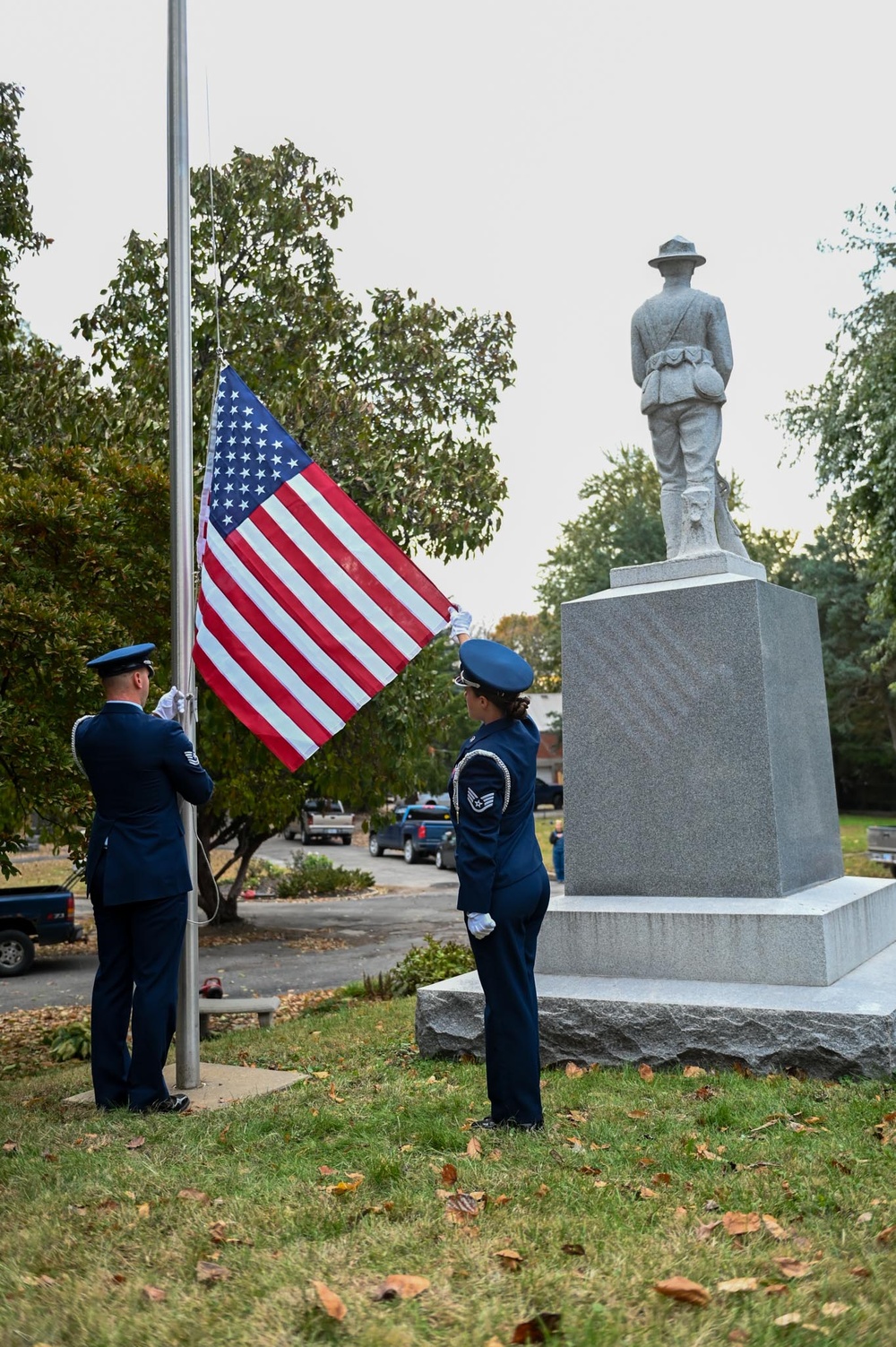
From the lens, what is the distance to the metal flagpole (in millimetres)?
6164

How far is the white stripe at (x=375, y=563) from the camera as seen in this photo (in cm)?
628

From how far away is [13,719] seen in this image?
27.0ft

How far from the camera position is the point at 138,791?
5824 millimetres

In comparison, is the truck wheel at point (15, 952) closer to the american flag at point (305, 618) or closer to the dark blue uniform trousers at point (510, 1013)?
the american flag at point (305, 618)

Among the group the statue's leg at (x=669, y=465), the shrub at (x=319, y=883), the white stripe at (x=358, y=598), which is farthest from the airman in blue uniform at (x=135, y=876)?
the shrub at (x=319, y=883)

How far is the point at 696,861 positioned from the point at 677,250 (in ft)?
13.7

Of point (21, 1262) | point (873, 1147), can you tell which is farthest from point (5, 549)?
point (873, 1147)

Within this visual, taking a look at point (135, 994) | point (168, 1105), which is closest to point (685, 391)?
point (135, 994)

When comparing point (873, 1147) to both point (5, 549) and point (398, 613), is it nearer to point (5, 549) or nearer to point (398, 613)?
point (398, 613)

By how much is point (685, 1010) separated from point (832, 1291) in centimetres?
294

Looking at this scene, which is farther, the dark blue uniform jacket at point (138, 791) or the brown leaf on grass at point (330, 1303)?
the dark blue uniform jacket at point (138, 791)

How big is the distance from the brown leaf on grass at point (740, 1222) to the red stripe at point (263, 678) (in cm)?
320

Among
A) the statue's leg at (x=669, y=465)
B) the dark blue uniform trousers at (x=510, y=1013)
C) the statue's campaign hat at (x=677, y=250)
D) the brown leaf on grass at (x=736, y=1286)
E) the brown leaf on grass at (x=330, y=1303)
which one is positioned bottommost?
the brown leaf on grass at (x=736, y=1286)

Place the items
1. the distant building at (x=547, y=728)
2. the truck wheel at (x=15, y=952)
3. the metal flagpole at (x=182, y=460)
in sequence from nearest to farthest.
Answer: the metal flagpole at (x=182, y=460)
the truck wheel at (x=15, y=952)
the distant building at (x=547, y=728)
